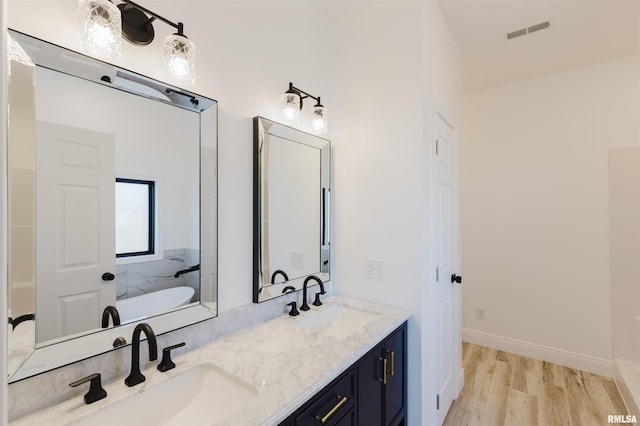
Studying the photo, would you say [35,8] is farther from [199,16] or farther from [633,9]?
[633,9]

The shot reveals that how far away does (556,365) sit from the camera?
9.36 feet

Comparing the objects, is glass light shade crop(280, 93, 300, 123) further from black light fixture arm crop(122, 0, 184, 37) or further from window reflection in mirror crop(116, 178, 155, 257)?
window reflection in mirror crop(116, 178, 155, 257)

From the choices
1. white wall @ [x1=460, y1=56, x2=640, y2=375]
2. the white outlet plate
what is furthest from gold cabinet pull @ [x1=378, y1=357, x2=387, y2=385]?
white wall @ [x1=460, y1=56, x2=640, y2=375]

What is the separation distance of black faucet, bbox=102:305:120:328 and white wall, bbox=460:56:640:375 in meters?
3.36

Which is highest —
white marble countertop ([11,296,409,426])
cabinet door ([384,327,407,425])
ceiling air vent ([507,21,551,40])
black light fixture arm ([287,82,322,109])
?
ceiling air vent ([507,21,551,40])

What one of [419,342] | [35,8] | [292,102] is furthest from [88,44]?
[419,342]

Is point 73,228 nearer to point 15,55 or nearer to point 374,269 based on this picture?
point 15,55

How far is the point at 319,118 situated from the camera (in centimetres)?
192

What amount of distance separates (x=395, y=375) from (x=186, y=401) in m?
1.08

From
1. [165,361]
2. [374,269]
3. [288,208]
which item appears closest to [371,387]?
[374,269]

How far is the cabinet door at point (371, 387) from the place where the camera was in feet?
4.33

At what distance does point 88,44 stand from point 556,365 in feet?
13.6

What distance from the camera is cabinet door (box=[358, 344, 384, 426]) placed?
1.32m
